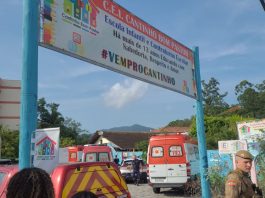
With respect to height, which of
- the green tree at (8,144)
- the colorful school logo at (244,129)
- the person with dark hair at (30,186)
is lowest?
the person with dark hair at (30,186)

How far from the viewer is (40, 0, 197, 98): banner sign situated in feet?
23.5

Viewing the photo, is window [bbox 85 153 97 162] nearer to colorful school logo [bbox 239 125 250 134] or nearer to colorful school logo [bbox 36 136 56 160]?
colorful school logo [bbox 239 125 250 134]

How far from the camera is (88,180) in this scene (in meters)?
6.45

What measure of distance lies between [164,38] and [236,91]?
3030 inches

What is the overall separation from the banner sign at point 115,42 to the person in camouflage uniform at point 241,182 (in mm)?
3572

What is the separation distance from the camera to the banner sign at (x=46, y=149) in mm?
6184

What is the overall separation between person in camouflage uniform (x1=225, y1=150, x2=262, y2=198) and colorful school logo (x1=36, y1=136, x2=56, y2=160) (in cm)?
257

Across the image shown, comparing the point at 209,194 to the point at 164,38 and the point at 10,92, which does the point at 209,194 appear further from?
the point at 10,92

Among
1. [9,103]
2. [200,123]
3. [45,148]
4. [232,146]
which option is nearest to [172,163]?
[200,123]

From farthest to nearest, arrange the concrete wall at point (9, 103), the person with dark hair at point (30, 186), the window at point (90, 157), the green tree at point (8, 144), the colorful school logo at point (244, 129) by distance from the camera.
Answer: the concrete wall at point (9, 103) < the green tree at point (8, 144) < the window at point (90, 157) < the colorful school logo at point (244, 129) < the person with dark hair at point (30, 186)

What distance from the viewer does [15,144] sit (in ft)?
163

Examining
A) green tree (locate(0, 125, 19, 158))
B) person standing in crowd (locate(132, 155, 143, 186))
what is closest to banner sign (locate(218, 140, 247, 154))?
person standing in crowd (locate(132, 155, 143, 186))

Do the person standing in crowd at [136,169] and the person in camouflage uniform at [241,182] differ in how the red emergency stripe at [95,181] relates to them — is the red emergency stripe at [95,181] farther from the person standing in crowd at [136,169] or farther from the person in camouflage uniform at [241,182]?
the person standing in crowd at [136,169]

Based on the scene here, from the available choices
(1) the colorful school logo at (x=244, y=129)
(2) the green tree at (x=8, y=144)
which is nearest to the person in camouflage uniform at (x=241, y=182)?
(1) the colorful school logo at (x=244, y=129)
